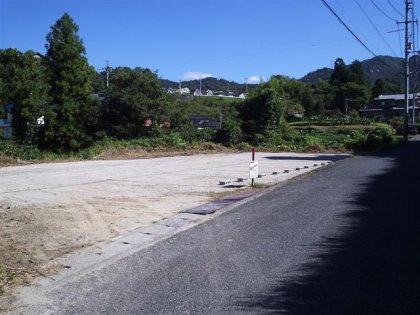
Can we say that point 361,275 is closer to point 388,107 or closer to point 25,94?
point 25,94

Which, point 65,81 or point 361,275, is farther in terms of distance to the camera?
point 65,81

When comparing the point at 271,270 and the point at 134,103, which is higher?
the point at 134,103

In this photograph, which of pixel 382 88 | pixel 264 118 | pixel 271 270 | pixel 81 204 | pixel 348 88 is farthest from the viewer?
pixel 382 88

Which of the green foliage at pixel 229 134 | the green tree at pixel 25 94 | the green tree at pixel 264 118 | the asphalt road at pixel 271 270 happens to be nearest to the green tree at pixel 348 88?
the green tree at pixel 264 118

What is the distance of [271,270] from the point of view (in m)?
6.06

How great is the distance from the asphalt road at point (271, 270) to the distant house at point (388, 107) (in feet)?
371

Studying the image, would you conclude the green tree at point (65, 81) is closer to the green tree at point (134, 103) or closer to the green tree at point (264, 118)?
the green tree at point (134, 103)

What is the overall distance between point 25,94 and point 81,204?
1971 cm

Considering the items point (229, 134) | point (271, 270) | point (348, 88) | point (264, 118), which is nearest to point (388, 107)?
point (348, 88)

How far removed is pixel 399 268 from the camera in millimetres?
6004

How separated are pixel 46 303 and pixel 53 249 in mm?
2377

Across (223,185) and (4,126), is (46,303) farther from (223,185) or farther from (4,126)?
(4,126)

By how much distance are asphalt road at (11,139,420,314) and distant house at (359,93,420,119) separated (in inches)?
4449

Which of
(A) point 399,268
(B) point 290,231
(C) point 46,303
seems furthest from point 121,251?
(A) point 399,268
